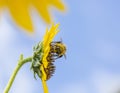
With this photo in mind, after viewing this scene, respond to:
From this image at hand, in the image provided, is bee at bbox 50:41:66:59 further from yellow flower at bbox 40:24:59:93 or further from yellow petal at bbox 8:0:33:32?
yellow petal at bbox 8:0:33:32

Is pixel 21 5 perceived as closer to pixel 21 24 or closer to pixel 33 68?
pixel 21 24

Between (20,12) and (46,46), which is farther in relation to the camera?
(46,46)

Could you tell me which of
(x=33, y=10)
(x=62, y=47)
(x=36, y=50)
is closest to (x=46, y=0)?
(x=33, y=10)

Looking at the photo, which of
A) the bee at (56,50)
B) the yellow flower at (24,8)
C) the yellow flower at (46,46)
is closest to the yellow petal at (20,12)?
the yellow flower at (24,8)

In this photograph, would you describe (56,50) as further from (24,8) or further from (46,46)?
(24,8)

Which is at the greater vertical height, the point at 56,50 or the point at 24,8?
the point at 56,50

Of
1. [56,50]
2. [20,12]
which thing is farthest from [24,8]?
[56,50]

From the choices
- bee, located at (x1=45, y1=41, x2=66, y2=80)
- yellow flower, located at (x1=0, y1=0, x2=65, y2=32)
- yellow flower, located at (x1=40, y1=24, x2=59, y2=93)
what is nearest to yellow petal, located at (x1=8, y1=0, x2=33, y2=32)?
yellow flower, located at (x1=0, y1=0, x2=65, y2=32)

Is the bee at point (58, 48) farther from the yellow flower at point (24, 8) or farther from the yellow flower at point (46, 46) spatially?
the yellow flower at point (24, 8)
